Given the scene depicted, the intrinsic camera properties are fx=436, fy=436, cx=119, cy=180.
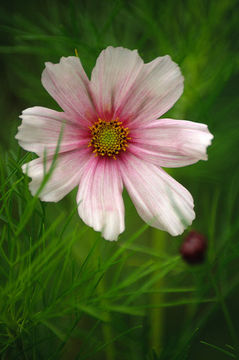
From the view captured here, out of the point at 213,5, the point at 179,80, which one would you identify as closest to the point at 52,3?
the point at 213,5

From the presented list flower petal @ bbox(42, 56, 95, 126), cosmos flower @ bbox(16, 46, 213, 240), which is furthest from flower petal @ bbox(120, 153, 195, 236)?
flower petal @ bbox(42, 56, 95, 126)

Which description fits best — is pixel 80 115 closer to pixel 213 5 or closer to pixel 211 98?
pixel 211 98

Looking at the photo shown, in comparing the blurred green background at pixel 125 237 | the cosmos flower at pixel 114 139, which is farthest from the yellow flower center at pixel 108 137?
the blurred green background at pixel 125 237

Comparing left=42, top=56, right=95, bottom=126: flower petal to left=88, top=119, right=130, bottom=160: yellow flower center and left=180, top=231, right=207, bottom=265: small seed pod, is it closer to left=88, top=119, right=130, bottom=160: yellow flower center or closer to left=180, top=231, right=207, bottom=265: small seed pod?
left=88, top=119, right=130, bottom=160: yellow flower center

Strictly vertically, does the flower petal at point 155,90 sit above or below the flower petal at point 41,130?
above

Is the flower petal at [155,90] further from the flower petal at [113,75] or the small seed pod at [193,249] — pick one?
the small seed pod at [193,249]

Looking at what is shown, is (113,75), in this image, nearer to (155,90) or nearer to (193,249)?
(155,90)

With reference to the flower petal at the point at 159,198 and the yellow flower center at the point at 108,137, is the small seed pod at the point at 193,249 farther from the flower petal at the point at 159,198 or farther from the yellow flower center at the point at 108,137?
the yellow flower center at the point at 108,137
